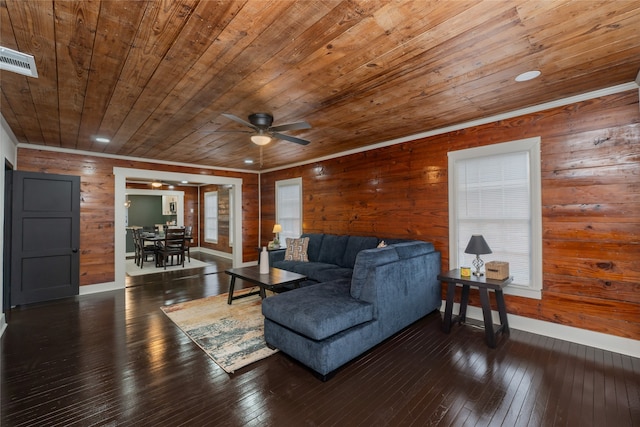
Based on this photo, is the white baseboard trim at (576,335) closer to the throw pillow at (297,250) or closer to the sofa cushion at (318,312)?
the sofa cushion at (318,312)

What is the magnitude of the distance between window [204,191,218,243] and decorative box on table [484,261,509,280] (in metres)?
8.79

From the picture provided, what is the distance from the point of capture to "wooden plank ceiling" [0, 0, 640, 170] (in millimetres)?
1671

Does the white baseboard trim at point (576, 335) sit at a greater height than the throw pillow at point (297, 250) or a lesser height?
lesser

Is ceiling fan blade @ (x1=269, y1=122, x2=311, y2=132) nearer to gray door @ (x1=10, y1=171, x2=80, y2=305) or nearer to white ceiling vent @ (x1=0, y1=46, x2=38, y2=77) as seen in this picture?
white ceiling vent @ (x1=0, y1=46, x2=38, y2=77)

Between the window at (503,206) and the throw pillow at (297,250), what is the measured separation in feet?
8.55

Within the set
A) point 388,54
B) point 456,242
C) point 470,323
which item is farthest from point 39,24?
point 470,323

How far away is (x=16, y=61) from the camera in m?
2.08

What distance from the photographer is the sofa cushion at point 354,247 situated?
4.66 m

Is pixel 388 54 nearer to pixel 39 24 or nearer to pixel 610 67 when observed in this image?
pixel 610 67

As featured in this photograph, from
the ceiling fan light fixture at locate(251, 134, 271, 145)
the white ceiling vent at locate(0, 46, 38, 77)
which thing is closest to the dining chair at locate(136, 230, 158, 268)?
the ceiling fan light fixture at locate(251, 134, 271, 145)

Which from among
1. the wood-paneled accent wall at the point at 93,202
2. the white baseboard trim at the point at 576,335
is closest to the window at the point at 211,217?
the wood-paneled accent wall at the point at 93,202

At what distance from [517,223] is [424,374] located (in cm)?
219

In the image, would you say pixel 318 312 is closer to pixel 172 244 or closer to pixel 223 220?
pixel 172 244

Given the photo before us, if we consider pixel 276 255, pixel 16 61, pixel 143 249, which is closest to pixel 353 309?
pixel 276 255
